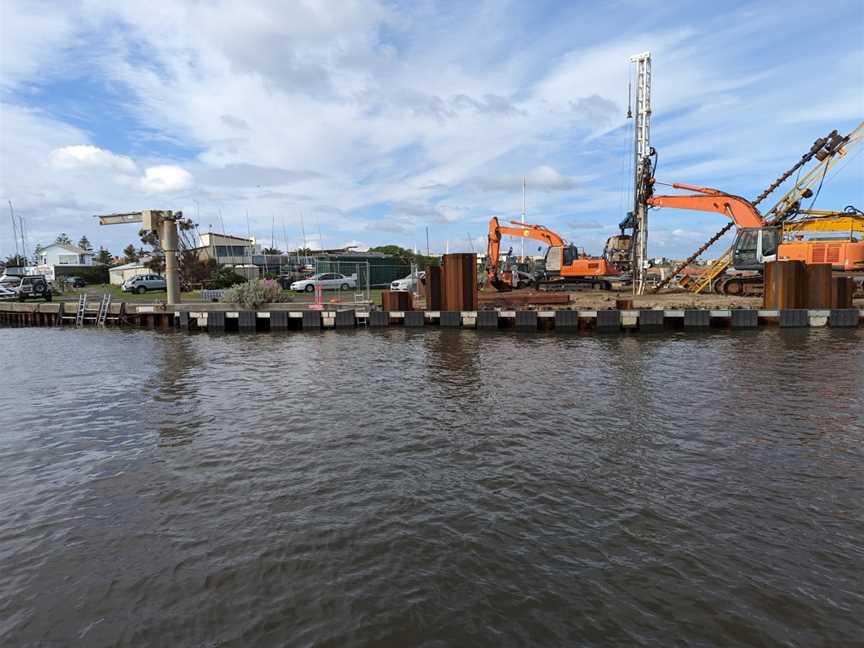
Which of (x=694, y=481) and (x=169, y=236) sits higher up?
(x=169, y=236)

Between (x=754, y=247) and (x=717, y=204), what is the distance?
3390 millimetres

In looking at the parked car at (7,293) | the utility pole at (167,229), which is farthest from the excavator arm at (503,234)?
the parked car at (7,293)

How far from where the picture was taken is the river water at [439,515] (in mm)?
3994

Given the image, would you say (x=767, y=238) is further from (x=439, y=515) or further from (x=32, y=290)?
(x=32, y=290)

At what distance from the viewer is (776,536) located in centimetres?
496

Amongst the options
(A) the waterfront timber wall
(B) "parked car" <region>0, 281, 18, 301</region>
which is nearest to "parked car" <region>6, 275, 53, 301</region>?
(B) "parked car" <region>0, 281, 18, 301</region>

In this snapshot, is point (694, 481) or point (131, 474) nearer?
point (694, 481)

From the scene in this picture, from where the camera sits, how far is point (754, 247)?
25.2 metres

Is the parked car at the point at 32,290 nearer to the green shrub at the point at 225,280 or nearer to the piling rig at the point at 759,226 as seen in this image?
the green shrub at the point at 225,280

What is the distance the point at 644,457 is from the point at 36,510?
7506mm

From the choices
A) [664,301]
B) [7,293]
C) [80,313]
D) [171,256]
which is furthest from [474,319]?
[7,293]

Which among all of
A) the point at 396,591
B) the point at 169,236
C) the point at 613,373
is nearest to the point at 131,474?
the point at 396,591

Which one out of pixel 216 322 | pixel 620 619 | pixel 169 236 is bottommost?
pixel 620 619

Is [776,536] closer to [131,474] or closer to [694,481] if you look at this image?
[694,481]
